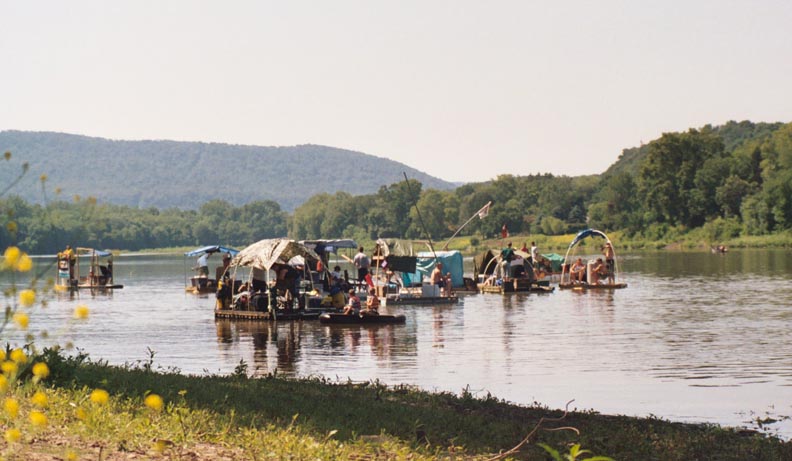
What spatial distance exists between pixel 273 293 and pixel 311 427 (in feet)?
84.5

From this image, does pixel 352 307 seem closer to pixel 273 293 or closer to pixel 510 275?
pixel 273 293

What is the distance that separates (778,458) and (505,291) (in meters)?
39.7

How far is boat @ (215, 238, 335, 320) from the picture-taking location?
36125mm

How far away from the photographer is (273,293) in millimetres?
36500

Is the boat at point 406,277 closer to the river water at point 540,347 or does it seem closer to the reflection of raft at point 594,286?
the river water at point 540,347

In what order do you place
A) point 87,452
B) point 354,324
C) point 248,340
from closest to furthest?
point 87,452, point 248,340, point 354,324

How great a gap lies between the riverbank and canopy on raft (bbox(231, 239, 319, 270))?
2111 centimetres

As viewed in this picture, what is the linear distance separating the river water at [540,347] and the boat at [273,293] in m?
0.77

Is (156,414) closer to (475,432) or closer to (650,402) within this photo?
(475,432)

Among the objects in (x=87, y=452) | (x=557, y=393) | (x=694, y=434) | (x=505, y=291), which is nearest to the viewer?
(x=87, y=452)

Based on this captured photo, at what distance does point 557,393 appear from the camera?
1903 centimetres

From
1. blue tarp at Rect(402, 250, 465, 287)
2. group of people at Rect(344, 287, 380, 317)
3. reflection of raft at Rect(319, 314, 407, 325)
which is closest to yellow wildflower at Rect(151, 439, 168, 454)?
reflection of raft at Rect(319, 314, 407, 325)

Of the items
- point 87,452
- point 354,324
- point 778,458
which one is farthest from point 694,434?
point 354,324

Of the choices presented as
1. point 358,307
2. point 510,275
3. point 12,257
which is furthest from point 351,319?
point 12,257
